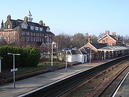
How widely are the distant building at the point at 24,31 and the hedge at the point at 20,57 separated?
34189mm

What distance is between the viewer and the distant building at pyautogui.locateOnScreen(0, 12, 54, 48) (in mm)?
91938

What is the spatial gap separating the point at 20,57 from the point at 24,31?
50092 millimetres

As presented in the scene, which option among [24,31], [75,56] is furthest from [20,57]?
[24,31]

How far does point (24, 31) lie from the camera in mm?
96375

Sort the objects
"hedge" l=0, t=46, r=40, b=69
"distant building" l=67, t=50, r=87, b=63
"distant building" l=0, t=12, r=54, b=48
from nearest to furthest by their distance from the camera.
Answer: "hedge" l=0, t=46, r=40, b=69 → "distant building" l=67, t=50, r=87, b=63 → "distant building" l=0, t=12, r=54, b=48

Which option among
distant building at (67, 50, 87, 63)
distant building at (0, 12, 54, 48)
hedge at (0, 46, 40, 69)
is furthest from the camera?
distant building at (0, 12, 54, 48)

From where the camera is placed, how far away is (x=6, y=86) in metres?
30.8

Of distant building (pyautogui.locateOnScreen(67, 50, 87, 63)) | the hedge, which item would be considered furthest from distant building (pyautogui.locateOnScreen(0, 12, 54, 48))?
the hedge

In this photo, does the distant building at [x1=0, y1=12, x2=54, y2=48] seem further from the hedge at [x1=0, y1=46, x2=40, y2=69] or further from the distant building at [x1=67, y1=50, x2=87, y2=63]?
the hedge at [x1=0, y1=46, x2=40, y2=69]

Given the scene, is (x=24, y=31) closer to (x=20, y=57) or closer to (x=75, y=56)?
(x=75, y=56)

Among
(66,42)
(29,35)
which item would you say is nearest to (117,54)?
(66,42)

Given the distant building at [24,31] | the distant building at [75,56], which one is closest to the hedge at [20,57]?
the distant building at [75,56]

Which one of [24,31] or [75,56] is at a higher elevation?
[24,31]

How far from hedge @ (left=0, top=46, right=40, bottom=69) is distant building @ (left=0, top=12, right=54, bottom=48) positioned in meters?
34.2
